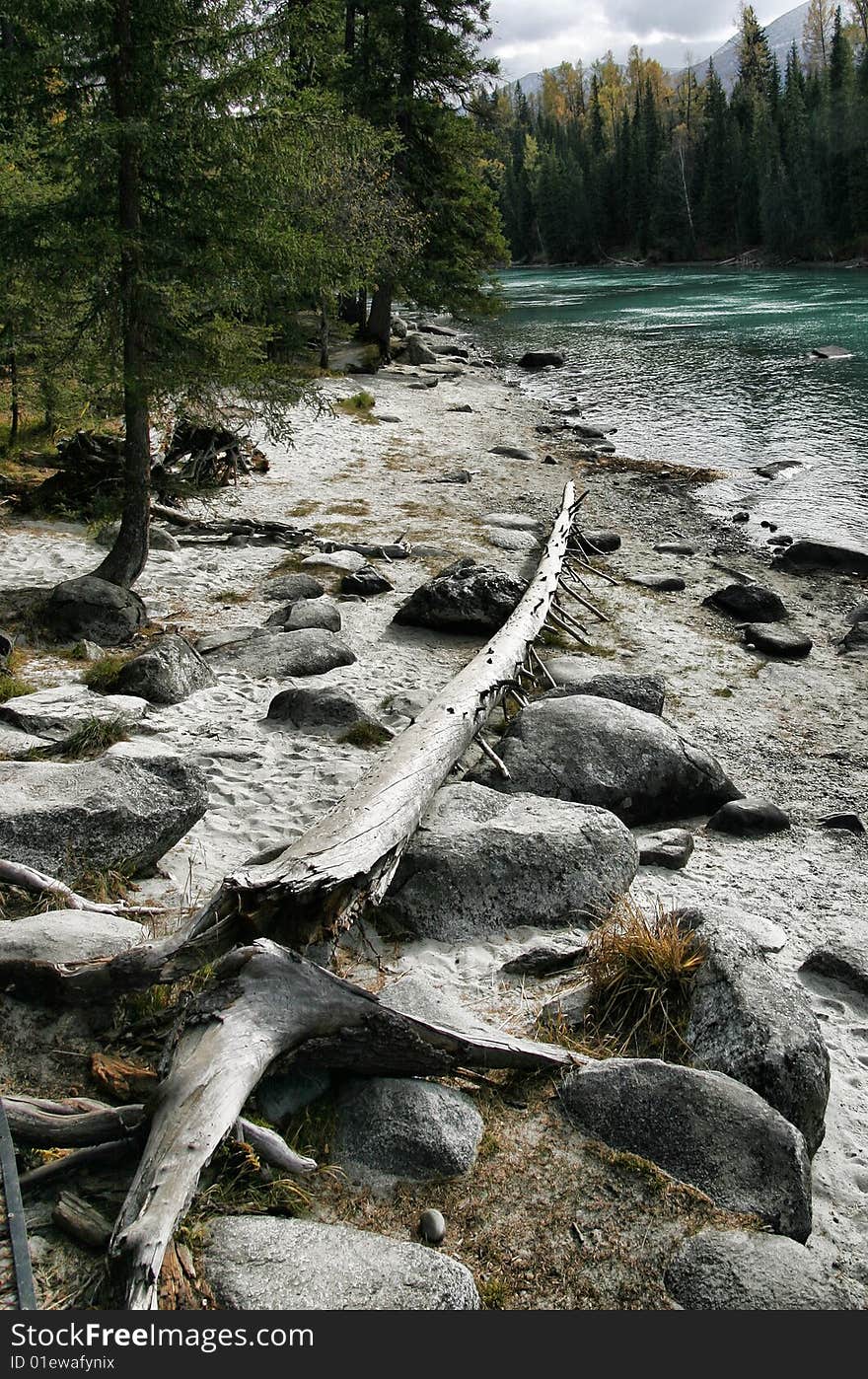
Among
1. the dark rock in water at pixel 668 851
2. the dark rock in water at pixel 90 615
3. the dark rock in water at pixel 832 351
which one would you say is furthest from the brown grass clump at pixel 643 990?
the dark rock in water at pixel 832 351

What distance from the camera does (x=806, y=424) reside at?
25.6 metres

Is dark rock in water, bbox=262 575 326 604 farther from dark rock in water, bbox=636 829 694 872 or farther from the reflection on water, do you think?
the reflection on water

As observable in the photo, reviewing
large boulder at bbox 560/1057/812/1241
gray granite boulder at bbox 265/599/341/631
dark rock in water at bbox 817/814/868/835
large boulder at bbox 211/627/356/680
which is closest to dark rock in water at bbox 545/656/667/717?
dark rock in water at bbox 817/814/868/835

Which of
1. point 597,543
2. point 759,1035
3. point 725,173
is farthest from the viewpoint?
point 725,173

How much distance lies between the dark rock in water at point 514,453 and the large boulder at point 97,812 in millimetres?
17431

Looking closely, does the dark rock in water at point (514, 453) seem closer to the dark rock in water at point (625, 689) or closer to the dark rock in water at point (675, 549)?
the dark rock in water at point (675, 549)

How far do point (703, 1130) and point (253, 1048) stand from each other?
200 cm

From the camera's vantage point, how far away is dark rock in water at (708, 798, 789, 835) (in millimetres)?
7750

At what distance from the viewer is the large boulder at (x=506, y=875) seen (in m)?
6.11

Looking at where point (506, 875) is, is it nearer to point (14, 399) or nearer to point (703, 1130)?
point (703, 1130)

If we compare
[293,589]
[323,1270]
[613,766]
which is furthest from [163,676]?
[323,1270]

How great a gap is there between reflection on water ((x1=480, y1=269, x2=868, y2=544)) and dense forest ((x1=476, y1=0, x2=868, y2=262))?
1430cm

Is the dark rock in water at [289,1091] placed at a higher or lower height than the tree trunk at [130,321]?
lower

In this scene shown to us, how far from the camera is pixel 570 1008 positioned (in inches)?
207
